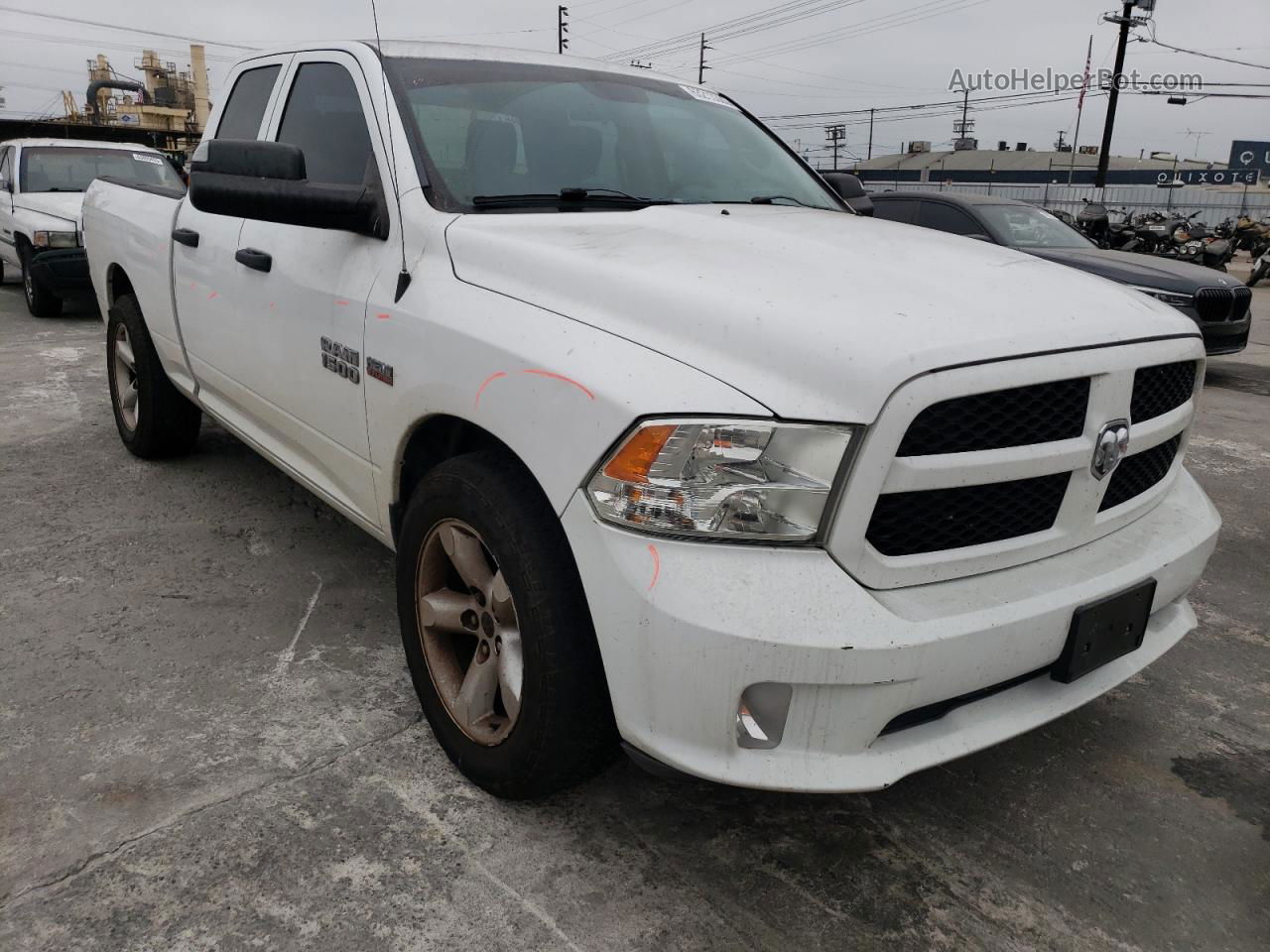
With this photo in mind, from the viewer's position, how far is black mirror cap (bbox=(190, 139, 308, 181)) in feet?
8.16

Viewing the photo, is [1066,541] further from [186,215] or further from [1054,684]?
[186,215]

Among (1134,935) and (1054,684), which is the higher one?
(1054,684)

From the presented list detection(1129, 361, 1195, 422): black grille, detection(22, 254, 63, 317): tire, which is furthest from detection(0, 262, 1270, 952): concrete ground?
detection(22, 254, 63, 317): tire

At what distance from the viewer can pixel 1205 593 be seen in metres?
3.75

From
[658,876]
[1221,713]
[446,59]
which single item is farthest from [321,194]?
[1221,713]

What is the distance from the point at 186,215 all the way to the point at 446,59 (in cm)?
152

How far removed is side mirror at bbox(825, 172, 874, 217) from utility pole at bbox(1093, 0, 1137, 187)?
86.4 ft

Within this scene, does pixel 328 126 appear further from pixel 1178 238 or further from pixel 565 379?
pixel 1178 238

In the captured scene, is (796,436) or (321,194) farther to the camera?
(321,194)

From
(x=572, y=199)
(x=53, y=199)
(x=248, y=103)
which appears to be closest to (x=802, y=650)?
(x=572, y=199)

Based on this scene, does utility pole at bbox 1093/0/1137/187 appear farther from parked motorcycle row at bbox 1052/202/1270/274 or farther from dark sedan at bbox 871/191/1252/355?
dark sedan at bbox 871/191/1252/355

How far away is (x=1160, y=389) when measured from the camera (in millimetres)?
2223

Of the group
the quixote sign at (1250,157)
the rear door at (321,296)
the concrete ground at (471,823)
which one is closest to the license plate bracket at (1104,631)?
the concrete ground at (471,823)

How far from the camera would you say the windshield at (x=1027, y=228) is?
8227 mm
